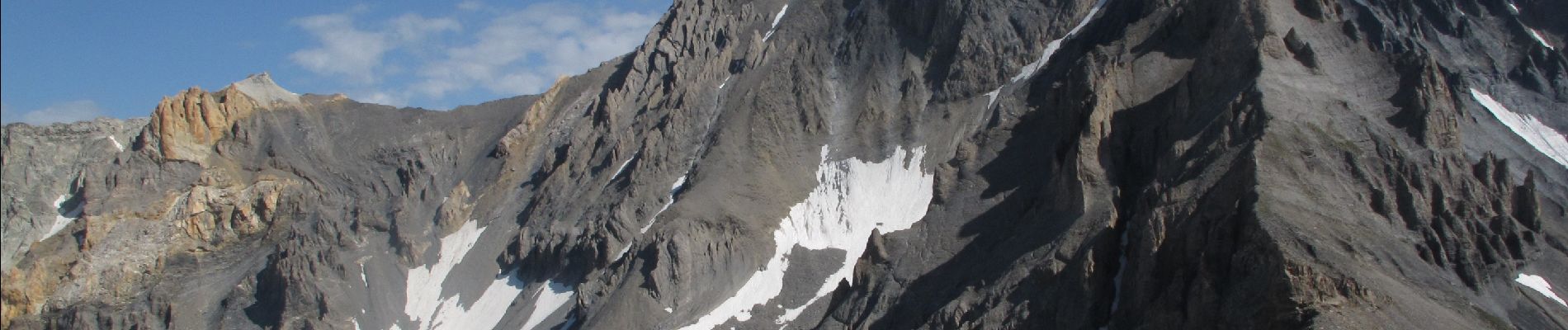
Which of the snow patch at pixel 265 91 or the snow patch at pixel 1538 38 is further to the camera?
the snow patch at pixel 265 91

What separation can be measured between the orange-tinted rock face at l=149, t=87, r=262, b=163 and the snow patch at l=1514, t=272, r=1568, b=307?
3028 inches

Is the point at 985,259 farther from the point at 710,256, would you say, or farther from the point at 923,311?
the point at 710,256

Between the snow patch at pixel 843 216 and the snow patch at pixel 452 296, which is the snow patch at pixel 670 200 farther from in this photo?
the snow patch at pixel 452 296

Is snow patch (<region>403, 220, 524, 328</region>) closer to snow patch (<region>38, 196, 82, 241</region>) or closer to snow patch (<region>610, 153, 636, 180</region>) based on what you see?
snow patch (<region>610, 153, 636, 180</region>)

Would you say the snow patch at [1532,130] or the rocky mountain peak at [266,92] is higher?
the rocky mountain peak at [266,92]

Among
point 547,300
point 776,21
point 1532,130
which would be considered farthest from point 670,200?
point 1532,130

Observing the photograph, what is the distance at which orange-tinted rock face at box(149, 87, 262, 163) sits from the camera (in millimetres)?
95312

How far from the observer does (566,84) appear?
103875mm

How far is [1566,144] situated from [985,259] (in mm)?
27624

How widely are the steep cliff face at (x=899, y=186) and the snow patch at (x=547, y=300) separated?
0.25 meters

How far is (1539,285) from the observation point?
52000mm

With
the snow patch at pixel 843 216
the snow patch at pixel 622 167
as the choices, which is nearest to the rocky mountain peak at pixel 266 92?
the snow patch at pixel 622 167

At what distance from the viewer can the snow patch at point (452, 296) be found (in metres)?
84.1

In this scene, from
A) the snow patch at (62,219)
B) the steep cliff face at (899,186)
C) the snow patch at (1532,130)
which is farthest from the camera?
the snow patch at (62,219)
